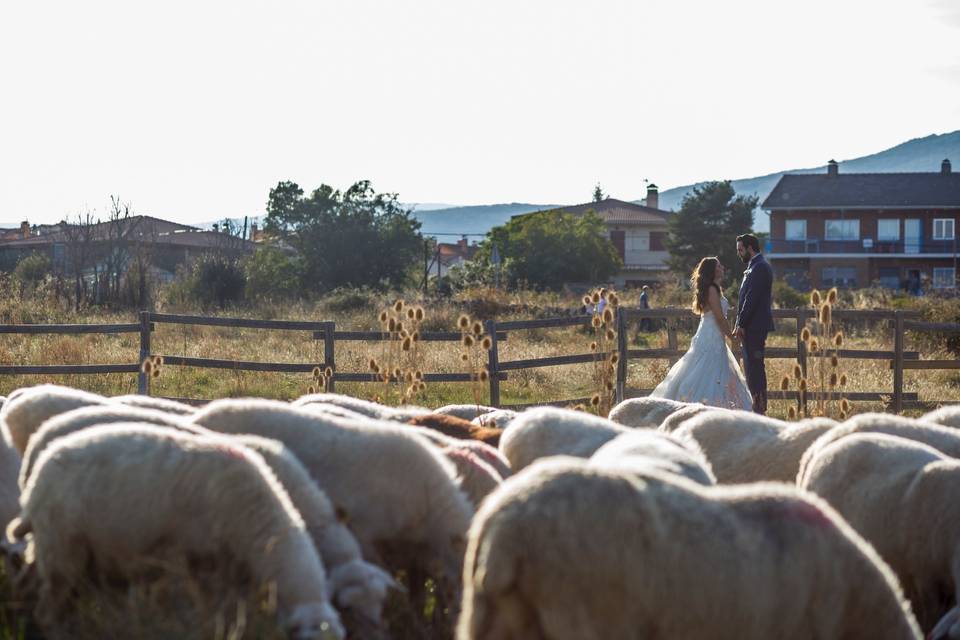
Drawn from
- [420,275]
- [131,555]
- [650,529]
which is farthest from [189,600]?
[420,275]

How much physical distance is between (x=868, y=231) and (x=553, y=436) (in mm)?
61602

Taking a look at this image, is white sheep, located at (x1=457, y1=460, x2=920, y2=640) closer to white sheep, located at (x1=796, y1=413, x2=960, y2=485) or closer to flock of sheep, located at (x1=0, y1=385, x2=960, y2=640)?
flock of sheep, located at (x1=0, y1=385, x2=960, y2=640)

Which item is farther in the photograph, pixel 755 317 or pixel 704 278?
pixel 704 278

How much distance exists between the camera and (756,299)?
38.4 feet

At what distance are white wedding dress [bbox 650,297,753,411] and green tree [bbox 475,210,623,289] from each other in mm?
40195

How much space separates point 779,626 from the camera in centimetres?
403

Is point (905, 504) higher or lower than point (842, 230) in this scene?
lower

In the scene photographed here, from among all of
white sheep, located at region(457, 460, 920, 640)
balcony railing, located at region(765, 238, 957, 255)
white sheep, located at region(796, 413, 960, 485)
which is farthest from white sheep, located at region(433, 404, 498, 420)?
balcony railing, located at region(765, 238, 957, 255)

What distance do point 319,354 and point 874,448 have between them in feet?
48.1

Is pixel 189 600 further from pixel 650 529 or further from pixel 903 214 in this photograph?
pixel 903 214

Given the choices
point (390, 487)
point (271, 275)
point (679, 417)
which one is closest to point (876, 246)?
point (271, 275)

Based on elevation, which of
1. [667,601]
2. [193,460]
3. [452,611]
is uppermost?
[193,460]

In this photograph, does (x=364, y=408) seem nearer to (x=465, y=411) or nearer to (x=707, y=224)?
(x=465, y=411)

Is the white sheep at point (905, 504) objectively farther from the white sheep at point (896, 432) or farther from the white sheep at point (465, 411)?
the white sheep at point (465, 411)
